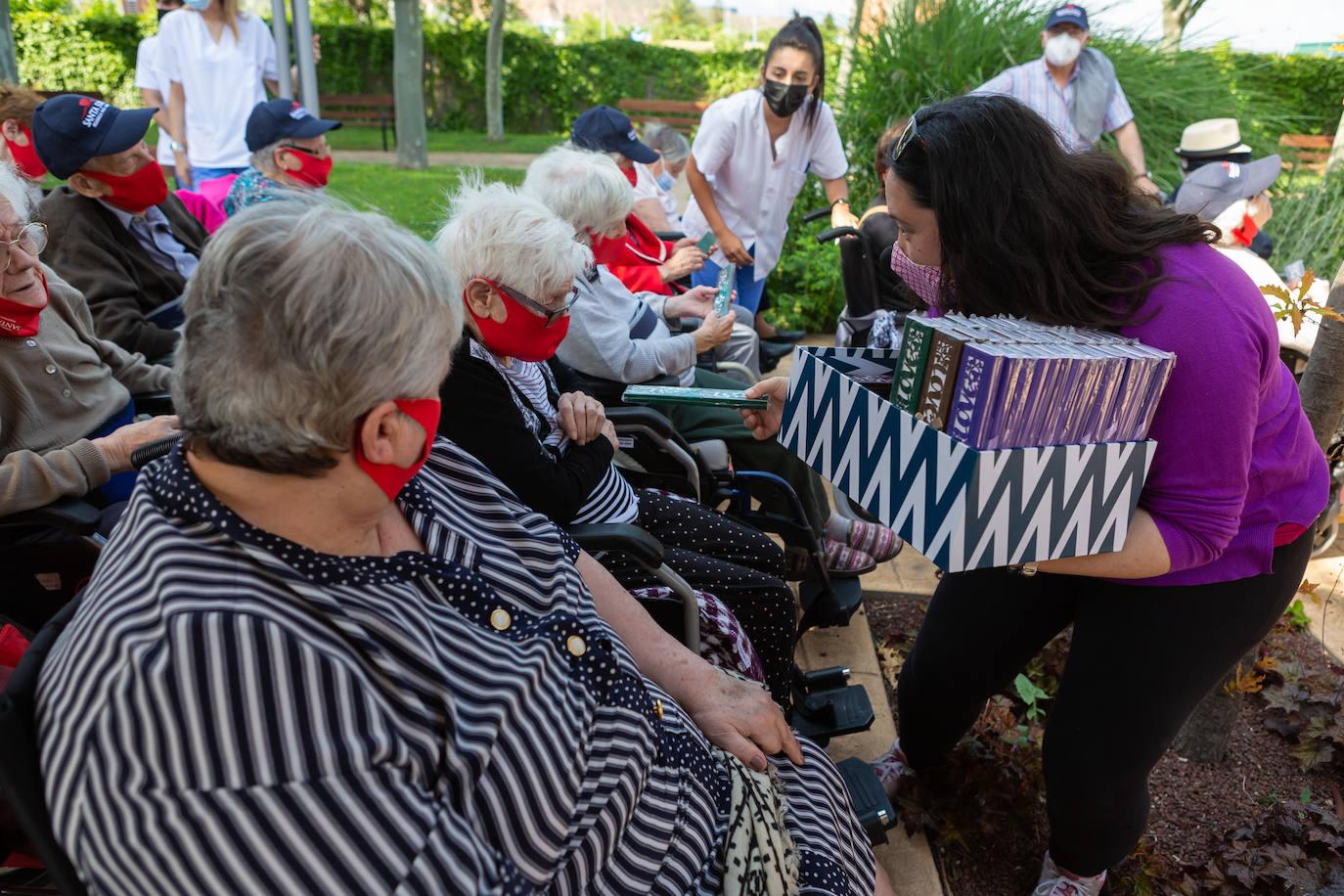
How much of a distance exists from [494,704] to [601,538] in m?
0.81

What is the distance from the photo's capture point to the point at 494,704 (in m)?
1.26

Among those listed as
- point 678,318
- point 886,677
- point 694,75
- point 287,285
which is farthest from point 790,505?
point 694,75

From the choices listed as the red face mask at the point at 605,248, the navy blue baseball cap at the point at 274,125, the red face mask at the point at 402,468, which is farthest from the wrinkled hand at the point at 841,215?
the red face mask at the point at 402,468

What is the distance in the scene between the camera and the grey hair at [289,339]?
1.14 meters

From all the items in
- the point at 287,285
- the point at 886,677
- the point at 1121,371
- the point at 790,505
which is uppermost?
the point at 287,285

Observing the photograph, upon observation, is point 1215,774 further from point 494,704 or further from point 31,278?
point 31,278

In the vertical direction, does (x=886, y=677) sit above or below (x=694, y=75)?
below

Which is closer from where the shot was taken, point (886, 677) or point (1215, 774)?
point (1215, 774)

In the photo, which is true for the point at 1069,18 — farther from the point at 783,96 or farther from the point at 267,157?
the point at 267,157

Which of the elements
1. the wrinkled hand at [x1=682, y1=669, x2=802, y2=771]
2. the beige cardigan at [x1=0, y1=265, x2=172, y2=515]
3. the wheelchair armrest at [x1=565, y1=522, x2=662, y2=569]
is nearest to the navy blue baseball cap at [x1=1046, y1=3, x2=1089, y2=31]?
the wheelchair armrest at [x1=565, y1=522, x2=662, y2=569]

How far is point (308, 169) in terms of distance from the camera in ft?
15.0

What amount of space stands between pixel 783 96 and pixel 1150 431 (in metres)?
3.92

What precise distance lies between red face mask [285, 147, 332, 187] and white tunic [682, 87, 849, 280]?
2051mm

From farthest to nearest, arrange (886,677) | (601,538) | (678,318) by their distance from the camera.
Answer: (678,318) < (886,677) < (601,538)
